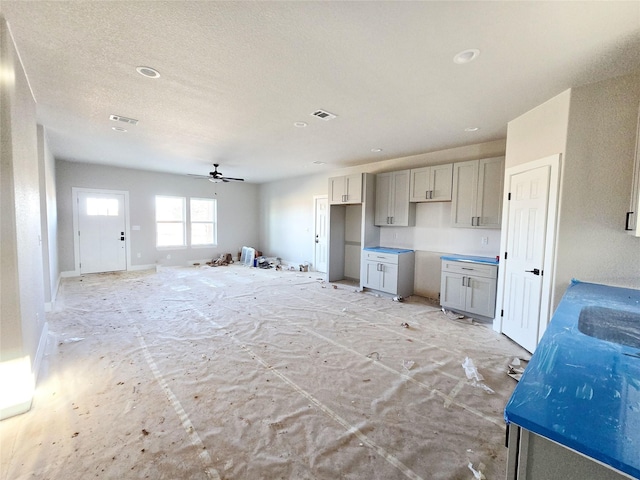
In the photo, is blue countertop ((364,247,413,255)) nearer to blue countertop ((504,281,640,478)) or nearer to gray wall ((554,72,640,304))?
gray wall ((554,72,640,304))

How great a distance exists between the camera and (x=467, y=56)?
87.4 inches

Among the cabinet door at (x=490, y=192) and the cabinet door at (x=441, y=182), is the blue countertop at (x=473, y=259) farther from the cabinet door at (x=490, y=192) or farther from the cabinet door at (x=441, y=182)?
the cabinet door at (x=441, y=182)

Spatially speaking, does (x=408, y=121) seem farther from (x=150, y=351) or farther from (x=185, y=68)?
(x=150, y=351)

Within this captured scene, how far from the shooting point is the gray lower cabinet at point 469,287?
407 cm

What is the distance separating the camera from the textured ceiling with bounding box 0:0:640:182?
1793mm

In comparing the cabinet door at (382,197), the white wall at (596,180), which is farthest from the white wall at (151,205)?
the white wall at (596,180)

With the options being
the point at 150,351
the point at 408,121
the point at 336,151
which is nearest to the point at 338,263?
the point at 336,151

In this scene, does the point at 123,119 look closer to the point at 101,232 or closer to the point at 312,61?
the point at 312,61

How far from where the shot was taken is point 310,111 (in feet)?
11.1

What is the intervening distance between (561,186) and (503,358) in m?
1.86

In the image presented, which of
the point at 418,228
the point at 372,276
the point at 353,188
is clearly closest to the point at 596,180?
the point at 418,228

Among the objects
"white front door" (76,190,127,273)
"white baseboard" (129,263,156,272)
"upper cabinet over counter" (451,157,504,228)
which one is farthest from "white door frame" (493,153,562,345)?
"white front door" (76,190,127,273)

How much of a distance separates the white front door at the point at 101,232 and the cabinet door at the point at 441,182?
24.5 feet

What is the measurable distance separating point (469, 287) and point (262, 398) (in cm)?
340
